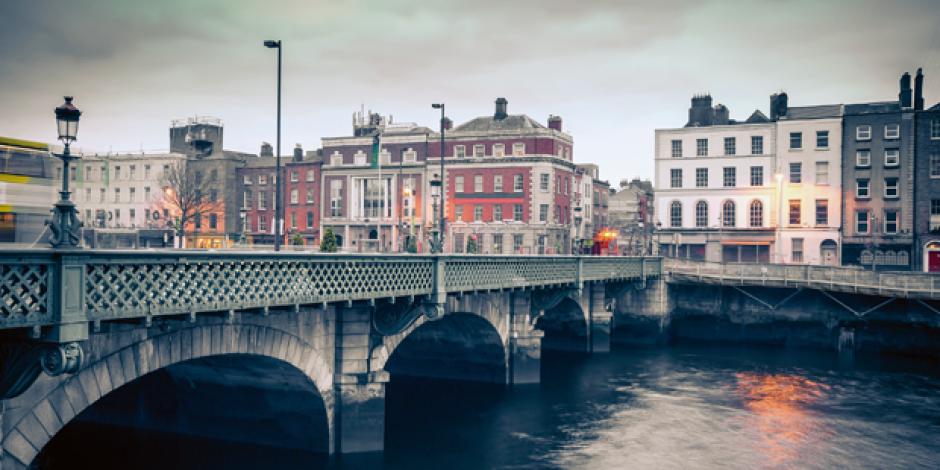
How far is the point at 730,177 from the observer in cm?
7381

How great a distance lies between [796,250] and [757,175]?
25.3 feet

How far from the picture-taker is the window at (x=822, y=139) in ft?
229

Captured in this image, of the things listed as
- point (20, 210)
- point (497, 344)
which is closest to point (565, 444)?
point (497, 344)

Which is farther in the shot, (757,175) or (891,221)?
(757,175)

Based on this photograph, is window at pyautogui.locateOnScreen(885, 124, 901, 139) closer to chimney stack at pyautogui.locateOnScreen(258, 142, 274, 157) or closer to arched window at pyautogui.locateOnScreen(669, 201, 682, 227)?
arched window at pyautogui.locateOnScreen(669, 201, 682, 227)

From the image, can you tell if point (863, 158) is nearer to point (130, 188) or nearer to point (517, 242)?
point (517, 242)

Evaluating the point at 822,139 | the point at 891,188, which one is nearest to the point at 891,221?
the point at 891,188

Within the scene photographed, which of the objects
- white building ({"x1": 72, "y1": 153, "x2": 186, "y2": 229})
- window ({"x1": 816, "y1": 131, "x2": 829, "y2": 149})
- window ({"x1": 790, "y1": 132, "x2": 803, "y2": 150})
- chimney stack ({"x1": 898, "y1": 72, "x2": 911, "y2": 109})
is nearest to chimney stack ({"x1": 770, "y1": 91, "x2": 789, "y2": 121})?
window ({"x1": 790, "y1": 132, "x2": 803, "y2": 150})

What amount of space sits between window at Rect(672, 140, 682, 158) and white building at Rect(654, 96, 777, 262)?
0.10 metres

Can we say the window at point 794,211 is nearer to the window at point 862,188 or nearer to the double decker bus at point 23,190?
the window at point 862,188

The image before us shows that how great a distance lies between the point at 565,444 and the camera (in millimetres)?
28281

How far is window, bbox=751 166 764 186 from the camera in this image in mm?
72688

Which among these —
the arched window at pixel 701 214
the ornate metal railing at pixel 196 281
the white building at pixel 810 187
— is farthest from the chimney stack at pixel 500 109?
the ornate metal railing at pixel 196 281

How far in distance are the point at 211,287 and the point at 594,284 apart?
36457mm
